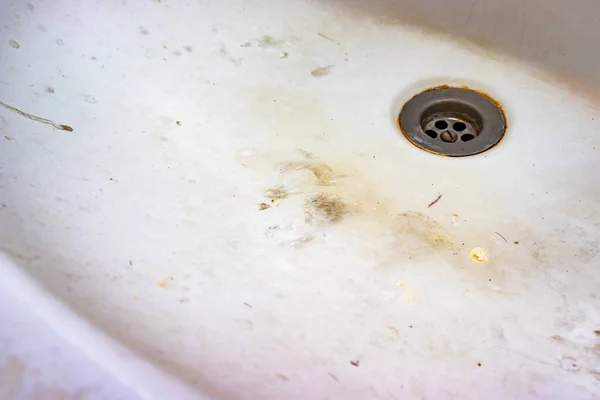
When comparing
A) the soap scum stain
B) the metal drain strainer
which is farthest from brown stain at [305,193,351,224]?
the metal drain strainer

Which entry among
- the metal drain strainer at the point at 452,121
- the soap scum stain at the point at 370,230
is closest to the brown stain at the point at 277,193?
the soap scum stain at the point at 370,230

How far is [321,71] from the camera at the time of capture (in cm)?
55

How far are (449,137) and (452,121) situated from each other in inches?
0.9

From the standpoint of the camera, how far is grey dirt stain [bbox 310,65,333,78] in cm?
54

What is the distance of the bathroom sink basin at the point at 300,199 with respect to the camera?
0.33 metres

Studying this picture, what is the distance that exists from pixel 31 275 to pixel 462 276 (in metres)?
0.29

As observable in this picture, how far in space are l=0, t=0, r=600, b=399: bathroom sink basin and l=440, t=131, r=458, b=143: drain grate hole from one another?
37mm

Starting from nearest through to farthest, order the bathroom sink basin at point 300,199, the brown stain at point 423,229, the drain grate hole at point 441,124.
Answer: the bathroom sink basin at point 300,199
the brown stain at point 423,229
the drain grate hole at point 441,124

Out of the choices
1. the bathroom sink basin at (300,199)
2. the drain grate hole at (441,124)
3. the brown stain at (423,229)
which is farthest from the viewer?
the drain grate hole at (441,124)

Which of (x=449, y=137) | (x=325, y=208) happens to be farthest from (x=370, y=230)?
(x=449, y=137)

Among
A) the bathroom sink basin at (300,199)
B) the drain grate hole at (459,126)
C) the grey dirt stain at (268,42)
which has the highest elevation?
the drain grate hole at (459,126)

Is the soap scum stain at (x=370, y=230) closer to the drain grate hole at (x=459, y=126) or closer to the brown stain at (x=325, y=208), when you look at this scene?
the brown stain at (x=325, y=208)

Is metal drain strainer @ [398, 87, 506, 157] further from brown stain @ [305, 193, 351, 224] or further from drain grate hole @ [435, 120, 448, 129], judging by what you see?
brown stain @ [305, 193, 351, 224]

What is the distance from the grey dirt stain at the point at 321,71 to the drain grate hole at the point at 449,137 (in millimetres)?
126
